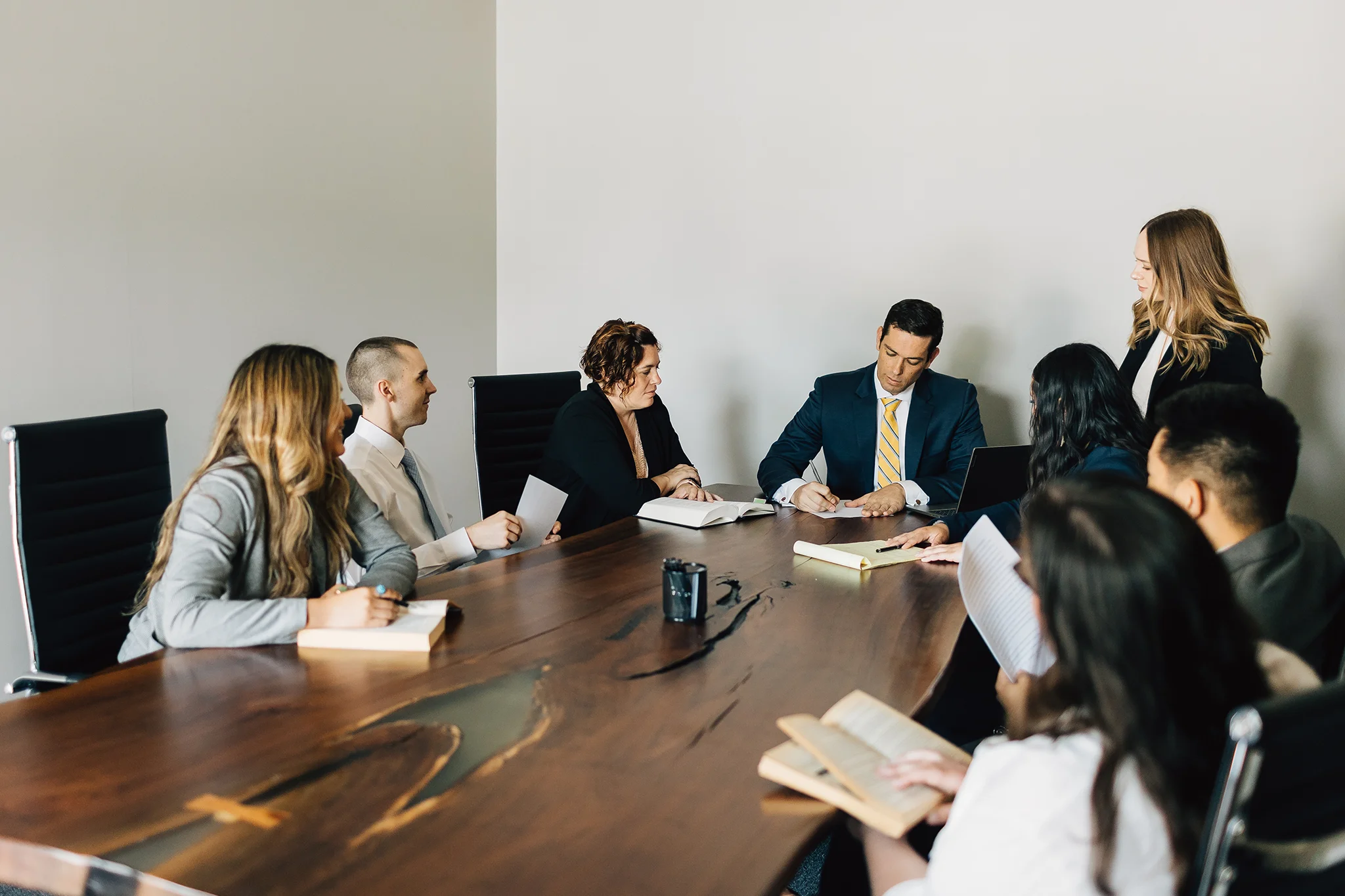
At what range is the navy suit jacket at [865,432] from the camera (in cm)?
346

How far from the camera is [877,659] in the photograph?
5.58 ft

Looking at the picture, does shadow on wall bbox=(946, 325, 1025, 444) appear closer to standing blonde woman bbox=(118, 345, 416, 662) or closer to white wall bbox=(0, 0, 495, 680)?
white wall bbox=(0, 0, 495, 680)

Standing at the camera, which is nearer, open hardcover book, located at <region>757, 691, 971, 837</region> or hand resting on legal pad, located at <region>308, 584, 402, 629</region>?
open hardcover book, located at <region>757, 691, 971, 837</region>

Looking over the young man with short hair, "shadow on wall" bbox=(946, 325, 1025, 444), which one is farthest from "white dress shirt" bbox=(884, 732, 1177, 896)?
"shadow on wall" bbox=(946, 325, 1025, 444)

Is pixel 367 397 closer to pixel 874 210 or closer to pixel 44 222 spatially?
pixel 44 222

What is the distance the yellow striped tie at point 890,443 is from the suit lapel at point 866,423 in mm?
21

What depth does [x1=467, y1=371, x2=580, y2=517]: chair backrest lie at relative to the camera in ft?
11.6

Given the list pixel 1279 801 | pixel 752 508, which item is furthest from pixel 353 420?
pixel 1279 801

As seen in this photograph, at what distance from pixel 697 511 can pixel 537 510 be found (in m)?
0.47

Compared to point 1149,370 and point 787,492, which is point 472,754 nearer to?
point 787,492

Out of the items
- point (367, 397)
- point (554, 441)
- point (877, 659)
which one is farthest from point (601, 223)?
point (877, 659)

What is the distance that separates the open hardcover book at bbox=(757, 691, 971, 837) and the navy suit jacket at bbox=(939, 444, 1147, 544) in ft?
3.47

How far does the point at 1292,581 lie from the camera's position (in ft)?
5.24

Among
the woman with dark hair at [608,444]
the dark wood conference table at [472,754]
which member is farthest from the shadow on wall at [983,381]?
the dark wood conference table at [472,754]
